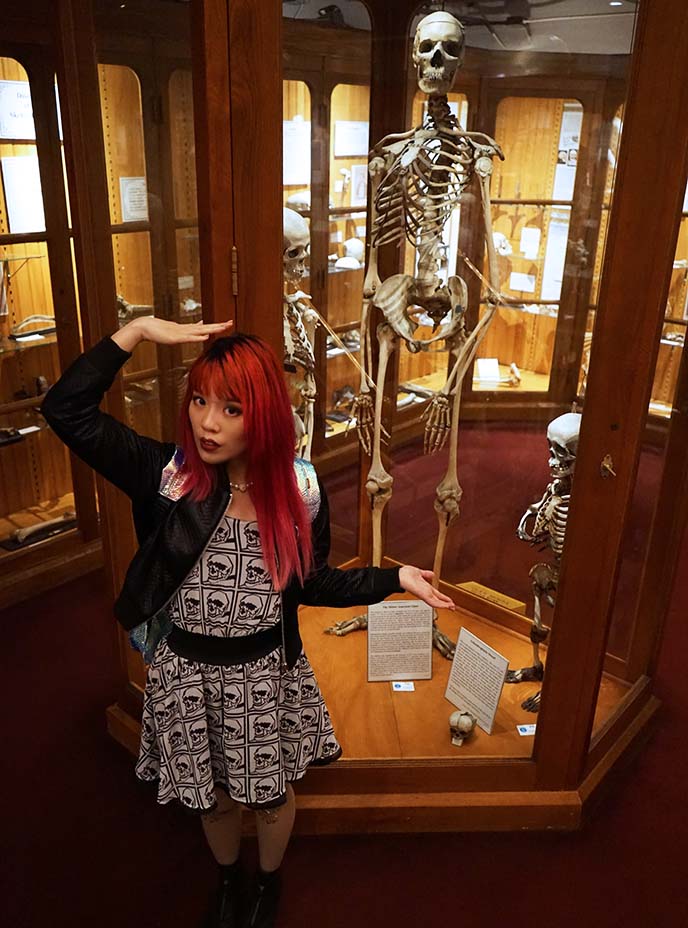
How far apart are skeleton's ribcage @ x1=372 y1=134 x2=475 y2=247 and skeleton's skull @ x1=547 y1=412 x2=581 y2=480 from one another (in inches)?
25.7

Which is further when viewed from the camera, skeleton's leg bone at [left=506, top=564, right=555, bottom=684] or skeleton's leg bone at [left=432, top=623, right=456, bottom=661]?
skeleton's leg bone at [left=432, top=623, right=456, bottom=661]

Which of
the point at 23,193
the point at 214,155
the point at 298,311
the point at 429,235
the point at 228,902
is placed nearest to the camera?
the point at 214,155

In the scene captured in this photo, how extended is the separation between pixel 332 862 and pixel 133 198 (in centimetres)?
182

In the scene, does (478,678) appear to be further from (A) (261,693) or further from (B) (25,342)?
(B) (25,342)

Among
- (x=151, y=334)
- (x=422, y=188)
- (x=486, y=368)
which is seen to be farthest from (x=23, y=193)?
(x=151, y=334)

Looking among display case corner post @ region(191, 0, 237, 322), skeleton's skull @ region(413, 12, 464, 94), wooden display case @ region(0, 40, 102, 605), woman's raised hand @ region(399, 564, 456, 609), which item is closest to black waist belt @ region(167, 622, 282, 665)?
woman's raised hand @ region(399, 564, 456, 609)

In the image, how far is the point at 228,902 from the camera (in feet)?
6.76

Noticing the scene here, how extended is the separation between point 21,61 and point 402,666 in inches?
99.1

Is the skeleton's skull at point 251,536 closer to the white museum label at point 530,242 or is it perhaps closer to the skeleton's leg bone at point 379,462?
the skeleton's leg bone at point 379,462

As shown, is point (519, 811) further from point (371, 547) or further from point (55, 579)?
point (55, 579)

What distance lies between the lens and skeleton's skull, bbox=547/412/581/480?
7.52 feet

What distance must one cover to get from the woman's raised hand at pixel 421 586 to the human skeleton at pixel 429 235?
0.95 meters

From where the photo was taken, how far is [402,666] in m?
2.68

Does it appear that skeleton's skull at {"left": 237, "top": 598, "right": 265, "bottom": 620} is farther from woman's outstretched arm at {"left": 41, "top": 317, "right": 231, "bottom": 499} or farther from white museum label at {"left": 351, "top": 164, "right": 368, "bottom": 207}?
white museum label at {"left": 351, "top": 164, "right": 368, "bottom": 207}
